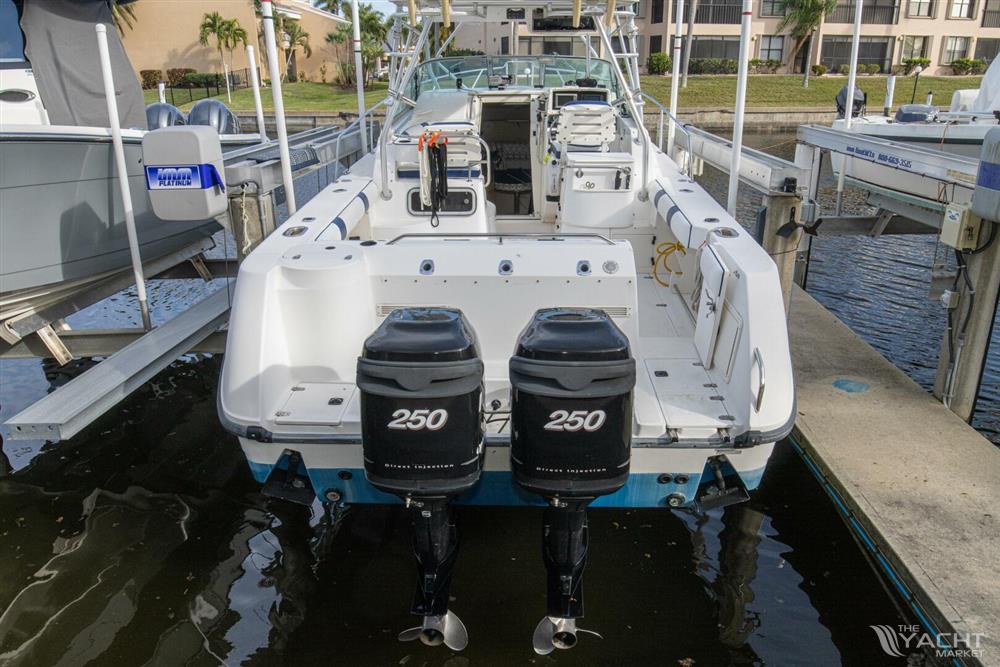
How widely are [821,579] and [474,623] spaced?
5.66 feet

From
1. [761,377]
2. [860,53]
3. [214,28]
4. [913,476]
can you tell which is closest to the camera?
[761,377]

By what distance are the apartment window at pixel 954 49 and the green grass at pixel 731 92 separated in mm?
3326

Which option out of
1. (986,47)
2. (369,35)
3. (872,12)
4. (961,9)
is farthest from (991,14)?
(369,35)

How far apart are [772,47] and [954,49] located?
8245 mm

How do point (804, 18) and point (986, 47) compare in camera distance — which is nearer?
point (804, 18)

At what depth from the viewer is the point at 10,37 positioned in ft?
16.6

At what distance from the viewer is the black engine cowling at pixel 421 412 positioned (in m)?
2.51

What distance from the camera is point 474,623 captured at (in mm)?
3266

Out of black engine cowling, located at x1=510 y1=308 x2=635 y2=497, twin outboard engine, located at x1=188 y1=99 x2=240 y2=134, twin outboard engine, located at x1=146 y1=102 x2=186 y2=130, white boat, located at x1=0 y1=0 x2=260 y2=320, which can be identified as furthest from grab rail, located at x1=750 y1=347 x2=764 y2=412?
Result: twin outboard engine, located at x1=146 y1=102 x2=186 y2=130

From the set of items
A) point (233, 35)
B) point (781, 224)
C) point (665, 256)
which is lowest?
point (665, 256)

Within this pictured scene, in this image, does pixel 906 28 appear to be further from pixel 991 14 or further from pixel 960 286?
pixel 960 286

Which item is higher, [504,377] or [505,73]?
[505,73]
